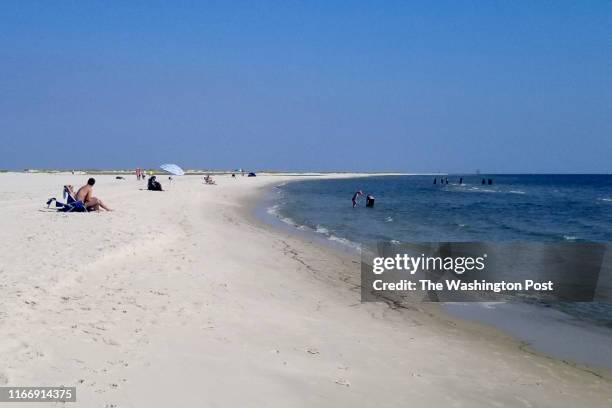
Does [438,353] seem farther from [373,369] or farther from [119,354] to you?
[119,354]

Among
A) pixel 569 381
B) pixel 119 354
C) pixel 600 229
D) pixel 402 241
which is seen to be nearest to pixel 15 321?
pixel 119 354

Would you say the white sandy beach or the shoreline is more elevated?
the white sandy beach

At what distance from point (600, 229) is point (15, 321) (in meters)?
25.2

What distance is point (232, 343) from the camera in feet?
20.1

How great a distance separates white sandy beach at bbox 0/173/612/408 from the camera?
15.9 ft

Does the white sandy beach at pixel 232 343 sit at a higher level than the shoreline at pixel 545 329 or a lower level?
higher

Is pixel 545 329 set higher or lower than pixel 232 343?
lower

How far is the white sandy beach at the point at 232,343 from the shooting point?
484 centimetres

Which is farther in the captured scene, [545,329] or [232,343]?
[545,329]

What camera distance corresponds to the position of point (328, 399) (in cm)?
484

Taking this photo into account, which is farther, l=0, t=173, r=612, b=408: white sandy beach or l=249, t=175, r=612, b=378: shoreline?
l=249, t=175, r=612, b=378: shoreline

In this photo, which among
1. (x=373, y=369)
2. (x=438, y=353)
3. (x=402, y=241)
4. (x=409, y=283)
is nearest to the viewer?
(x=373, y=369)

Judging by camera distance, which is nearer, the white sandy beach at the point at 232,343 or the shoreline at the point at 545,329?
the white sandy beach at the point at 232,343

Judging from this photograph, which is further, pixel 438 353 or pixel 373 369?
pixel 438 353
